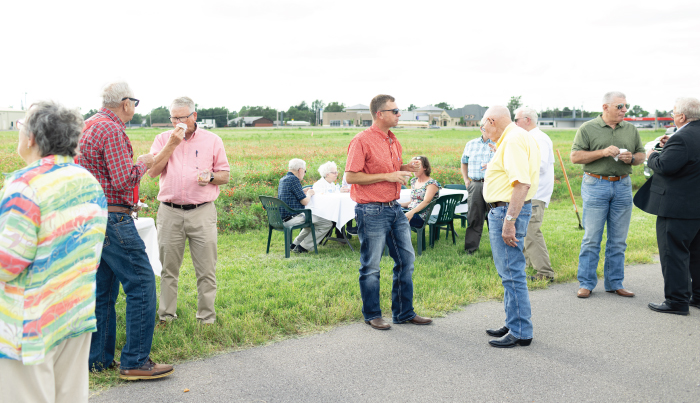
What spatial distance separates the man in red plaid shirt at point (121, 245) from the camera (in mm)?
3438

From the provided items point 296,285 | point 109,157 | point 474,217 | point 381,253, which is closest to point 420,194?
point 474,217

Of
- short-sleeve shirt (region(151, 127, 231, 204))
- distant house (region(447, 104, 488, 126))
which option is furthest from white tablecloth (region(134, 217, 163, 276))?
distant house (region(447, 104, 488, 126))

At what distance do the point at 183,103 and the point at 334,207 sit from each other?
12.8ft

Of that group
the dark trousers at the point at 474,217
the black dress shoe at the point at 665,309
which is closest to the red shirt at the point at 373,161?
the black dress shoe at the point at 665,309

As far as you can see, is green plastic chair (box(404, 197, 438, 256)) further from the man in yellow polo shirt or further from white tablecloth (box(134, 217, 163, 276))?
white tablecloth (box(134, 217, 163, 276))

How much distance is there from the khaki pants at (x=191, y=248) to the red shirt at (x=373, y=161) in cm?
140

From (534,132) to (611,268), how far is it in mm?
1836

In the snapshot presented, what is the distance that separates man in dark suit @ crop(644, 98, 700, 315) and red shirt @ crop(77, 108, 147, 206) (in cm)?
493

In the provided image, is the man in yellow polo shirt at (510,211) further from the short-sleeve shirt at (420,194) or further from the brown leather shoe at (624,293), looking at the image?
the short-sleeve shirt at (420,194)

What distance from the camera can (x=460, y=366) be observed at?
3875 millimetres

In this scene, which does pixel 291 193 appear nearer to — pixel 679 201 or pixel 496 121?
pixel 496 121

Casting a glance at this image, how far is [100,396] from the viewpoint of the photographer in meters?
3.38

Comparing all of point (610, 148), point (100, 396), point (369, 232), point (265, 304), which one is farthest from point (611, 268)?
point (100, 396)

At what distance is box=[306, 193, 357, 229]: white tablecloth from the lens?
7980 mm
